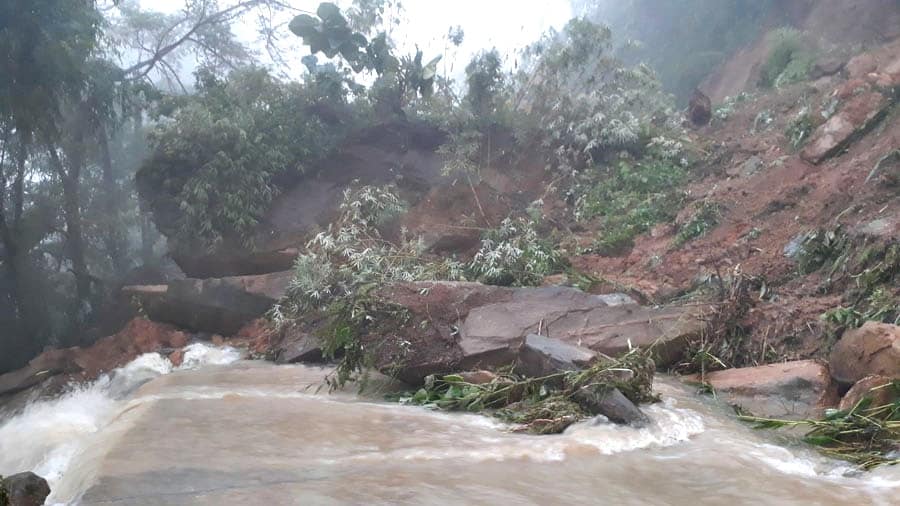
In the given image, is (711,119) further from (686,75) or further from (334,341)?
(334,341)

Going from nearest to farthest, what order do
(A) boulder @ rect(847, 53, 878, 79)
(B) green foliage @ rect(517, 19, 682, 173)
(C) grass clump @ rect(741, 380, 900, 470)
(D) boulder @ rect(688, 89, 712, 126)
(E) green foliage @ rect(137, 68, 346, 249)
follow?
1. (C) grass clump @ rect(741, 380, 900, 470)
2. (A) boulder @ rect(847, 53, 878, 79)
3. (E) green foliage @ rect(137, 68, 346, 249)
4. (B) green foliage @ rect(517, 19, 682, 173)
5. (D) boulder @ rect(688, 89, 712, 126)

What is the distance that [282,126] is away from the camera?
44.0 feet

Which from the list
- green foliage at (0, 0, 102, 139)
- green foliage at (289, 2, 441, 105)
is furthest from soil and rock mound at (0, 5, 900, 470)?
green foliage at (0, 0, 102, 139)

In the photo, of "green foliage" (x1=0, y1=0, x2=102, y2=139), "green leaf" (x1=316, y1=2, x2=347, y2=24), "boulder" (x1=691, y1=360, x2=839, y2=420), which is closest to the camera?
"boulder" (x1=691, y1=360, x2=839, y2=420)

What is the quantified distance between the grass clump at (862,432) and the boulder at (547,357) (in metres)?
1.47

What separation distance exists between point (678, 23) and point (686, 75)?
2580 millimetres

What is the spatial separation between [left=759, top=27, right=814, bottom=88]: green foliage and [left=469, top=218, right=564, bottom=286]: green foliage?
25.6 feet

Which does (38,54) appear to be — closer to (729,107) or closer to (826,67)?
(729,107)

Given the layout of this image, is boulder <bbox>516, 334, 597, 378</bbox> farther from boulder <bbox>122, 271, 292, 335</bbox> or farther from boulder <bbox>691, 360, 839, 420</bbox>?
boulder <bbox>122, 271, 292, 335</bbox>

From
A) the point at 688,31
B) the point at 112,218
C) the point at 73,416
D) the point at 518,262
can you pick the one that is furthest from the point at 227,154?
the point at 688,31

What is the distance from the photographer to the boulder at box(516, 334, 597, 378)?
17.3 ft

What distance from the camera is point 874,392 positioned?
437cm

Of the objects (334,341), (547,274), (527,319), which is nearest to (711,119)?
(547,274)

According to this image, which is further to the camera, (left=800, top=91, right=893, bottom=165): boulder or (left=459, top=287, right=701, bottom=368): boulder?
(left=800, top=91, right=893, bottom=165): boulder
